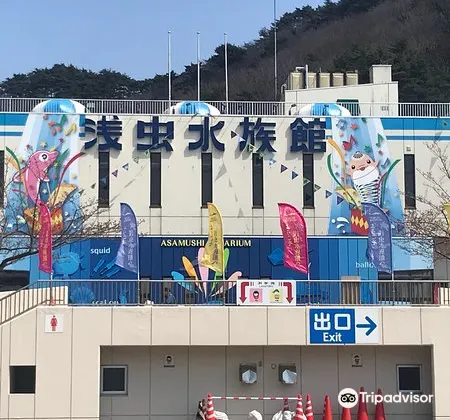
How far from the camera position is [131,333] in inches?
696

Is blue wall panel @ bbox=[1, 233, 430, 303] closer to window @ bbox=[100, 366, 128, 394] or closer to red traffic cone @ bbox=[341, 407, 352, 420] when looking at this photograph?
window @ bbox=[100, 366, 128, 394]

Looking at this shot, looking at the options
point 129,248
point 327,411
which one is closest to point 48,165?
point 129,248

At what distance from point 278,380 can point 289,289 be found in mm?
2190

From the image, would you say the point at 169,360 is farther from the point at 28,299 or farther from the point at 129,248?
the point at 129,248

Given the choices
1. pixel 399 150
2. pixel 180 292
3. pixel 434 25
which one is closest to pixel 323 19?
pixel 434 25

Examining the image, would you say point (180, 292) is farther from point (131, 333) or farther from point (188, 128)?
point (188, 128)

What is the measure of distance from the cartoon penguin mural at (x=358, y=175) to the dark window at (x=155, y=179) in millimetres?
7548

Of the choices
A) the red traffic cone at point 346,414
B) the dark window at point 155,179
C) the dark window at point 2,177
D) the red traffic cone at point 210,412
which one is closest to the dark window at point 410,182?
the dark window at point 155,179

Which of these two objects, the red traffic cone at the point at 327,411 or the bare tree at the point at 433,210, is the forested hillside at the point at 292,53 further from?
the red traffic cone at the point at 327,411

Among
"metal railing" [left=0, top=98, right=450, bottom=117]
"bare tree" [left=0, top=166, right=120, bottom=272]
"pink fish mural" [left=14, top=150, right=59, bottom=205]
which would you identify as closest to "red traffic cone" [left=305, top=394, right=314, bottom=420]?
"bare tree" [left=0, top=166, right=120, bottom=272]

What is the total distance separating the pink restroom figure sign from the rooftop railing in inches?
19.5

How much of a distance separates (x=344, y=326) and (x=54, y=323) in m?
6.74

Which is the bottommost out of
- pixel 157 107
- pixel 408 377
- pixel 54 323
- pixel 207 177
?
pixel 408 377

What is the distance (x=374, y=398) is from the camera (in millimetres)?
18078
